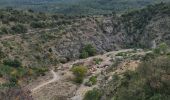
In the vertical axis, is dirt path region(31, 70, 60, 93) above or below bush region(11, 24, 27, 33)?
below

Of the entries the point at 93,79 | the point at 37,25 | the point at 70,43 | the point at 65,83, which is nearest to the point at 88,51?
the point at 70,43

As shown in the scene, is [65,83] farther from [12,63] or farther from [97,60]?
[97,60]

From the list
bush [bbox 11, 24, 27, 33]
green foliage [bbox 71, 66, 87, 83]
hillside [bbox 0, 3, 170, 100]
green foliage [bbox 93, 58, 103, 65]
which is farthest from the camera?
bush [bbox 11, 24, 27, 33]

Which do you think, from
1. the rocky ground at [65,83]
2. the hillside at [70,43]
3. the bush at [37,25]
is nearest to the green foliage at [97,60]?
the hillside at [70,43]

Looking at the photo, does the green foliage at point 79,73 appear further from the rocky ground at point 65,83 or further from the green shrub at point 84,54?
the green shrub at point 84,54

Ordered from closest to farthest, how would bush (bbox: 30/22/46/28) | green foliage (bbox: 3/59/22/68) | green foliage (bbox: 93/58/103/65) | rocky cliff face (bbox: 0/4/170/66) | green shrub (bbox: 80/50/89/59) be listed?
green foliage (bbox: 3/59/22/68) → green foliage (bbox: 93/58/103/65) → rocky cliff face (bbox: 0/4/170/66) → green shrub (bbox: 80/50/89/59) → bush (bbox: 30/22/46/28)

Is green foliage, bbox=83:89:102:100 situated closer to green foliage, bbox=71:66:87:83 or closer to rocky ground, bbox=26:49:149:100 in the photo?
rocky ground, bbox=26:49:149:100

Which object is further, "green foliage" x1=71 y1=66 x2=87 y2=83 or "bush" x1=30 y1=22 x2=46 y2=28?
"bush" x1=30 y1=22 x2=46 y2=28

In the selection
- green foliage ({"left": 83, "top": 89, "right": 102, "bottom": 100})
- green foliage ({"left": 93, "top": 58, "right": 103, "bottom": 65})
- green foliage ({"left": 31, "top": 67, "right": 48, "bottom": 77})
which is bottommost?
green foliage ({"left": 31, "top": 67, "right": 48, "bottom": 77})

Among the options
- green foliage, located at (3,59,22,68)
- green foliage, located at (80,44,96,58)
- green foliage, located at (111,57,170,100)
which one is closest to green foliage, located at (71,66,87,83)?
green foliage, located at (3,59,22,68)
